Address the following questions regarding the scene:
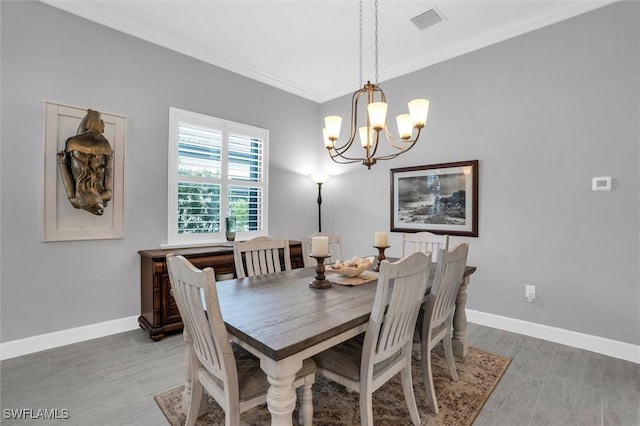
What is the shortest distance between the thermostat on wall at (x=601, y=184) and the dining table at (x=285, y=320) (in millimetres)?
2287

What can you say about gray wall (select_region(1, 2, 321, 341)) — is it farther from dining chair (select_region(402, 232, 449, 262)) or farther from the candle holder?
dining chair (select_region(402, 232, 449, 262))

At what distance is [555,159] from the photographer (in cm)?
295

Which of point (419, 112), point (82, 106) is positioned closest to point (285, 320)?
point (419, 112)

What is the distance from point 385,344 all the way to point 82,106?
331 cm

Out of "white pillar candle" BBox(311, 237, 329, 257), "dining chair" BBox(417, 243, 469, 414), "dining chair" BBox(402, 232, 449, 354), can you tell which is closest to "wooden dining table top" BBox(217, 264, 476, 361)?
"white pillar candle" BBox(311, 237, 329, 257)

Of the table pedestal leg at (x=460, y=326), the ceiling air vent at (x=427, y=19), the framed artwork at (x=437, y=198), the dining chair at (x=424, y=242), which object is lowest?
the table pedestal leg at (x=460, y=326)

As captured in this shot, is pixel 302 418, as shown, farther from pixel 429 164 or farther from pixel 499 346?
pixel 429 164

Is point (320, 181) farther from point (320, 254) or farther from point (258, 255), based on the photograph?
point (320, 254)

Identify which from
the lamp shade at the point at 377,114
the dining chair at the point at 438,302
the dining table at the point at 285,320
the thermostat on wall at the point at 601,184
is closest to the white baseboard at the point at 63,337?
the dining table at the point at 285,320

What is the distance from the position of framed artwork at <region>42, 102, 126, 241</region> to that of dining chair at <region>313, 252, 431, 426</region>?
8.31ft

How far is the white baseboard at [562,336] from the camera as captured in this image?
8.52 ft

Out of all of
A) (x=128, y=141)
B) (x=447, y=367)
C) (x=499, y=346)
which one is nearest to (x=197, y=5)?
(x=128, y=141)

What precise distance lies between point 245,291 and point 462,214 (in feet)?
8.82

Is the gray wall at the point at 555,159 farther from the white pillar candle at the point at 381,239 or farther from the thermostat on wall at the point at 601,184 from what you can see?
the white pillar candle at the point at 381,239
